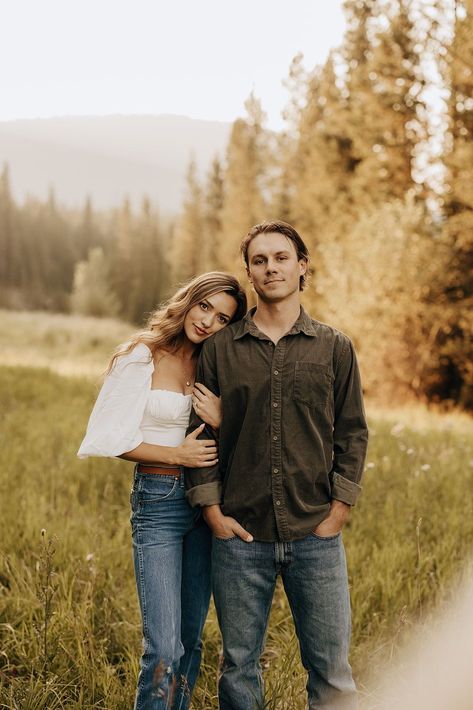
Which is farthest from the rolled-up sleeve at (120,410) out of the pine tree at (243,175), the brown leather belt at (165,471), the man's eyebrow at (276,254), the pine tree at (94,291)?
the pine tree at (94,291)

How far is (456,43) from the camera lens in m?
12.1

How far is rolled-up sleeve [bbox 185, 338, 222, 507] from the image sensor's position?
2.55m

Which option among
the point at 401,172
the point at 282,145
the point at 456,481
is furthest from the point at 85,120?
the point at 456,481

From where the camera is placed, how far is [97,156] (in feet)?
224

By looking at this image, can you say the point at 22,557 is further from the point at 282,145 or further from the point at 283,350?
the point at 282,145

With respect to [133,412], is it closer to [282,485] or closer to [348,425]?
[282,485]

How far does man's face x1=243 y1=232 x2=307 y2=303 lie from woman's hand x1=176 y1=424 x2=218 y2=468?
2.05 ft

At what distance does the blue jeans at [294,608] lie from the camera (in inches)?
97.9

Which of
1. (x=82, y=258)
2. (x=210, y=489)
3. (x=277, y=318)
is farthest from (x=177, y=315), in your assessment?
(x=82, y=258)

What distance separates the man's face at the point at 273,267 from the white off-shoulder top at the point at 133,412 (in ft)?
1.92

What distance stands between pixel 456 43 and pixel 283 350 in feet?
39.0

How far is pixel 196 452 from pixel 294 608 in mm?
747

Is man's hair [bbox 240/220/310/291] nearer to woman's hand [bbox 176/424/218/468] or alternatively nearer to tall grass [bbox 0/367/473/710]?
woman's hand [bbox 176/424/218/468]

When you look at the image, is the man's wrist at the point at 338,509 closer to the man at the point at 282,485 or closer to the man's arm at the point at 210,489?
the man at the point at 282,485
